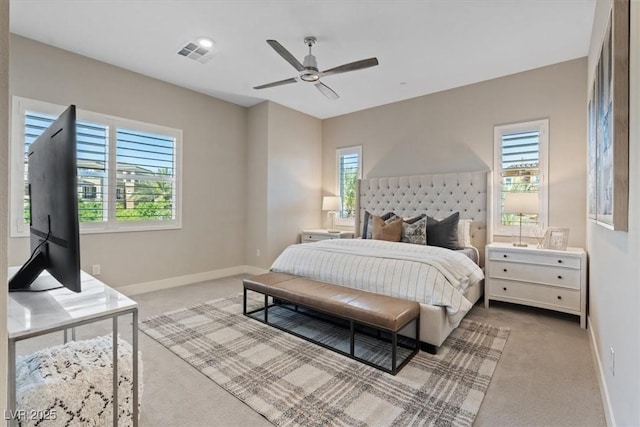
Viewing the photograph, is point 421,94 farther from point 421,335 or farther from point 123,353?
point 123,353

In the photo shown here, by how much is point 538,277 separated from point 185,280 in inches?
178

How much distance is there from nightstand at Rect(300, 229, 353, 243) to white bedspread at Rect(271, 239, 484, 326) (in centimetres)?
139

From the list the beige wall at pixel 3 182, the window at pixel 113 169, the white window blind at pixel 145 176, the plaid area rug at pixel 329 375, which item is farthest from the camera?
the white window blind at pixel 145 176

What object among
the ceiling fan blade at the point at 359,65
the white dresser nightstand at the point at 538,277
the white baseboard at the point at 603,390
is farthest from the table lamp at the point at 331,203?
the white baseboard at the point at 603,390

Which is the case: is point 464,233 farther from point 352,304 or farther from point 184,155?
point 184,155

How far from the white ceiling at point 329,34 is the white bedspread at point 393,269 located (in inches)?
84.9

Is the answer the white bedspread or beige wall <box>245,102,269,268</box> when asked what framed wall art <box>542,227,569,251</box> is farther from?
beige wall <box>245,102,269,268</box>

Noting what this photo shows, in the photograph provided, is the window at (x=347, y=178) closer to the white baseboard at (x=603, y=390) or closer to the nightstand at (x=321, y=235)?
the nightstand at (x=321, y=235)

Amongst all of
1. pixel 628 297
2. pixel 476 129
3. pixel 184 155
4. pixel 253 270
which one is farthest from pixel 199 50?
pixel 628 297

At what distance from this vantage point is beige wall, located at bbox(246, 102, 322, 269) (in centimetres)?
501

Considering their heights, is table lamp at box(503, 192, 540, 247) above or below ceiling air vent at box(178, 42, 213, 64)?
below

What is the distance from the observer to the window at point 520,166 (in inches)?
144

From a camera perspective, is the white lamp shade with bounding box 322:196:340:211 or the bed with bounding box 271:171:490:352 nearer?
the bed with bounding box 271:171:490:352

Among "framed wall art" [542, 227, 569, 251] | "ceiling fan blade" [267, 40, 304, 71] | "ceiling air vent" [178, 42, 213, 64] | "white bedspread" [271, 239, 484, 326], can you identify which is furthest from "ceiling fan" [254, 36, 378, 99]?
"framed wall art" [542, 227, 569, 251]
